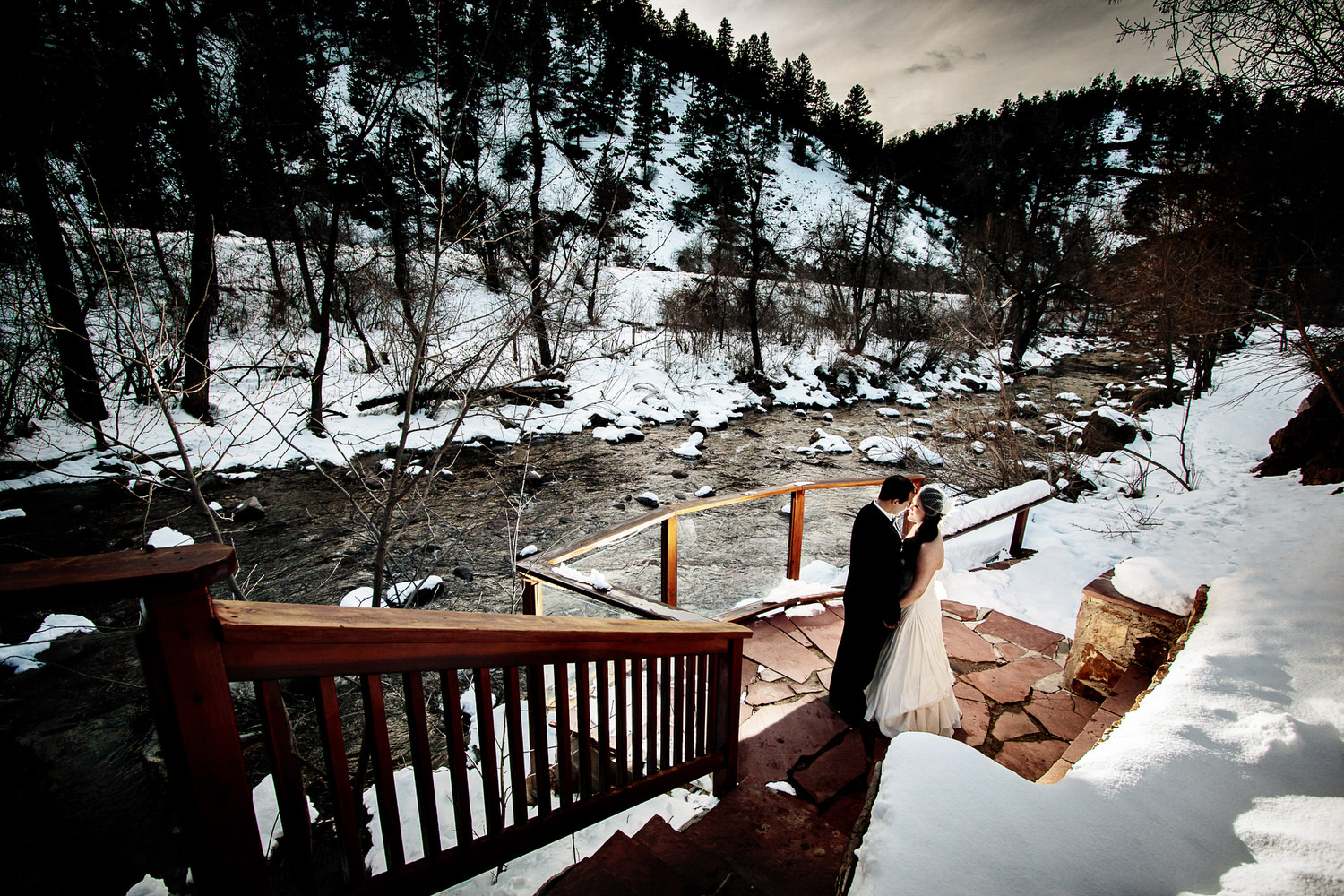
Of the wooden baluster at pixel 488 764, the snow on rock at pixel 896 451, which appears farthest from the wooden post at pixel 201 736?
the snow on rock at pixel 896 451

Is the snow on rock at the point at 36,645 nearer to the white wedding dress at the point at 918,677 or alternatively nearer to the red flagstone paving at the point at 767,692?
the red flagstone paving at the point at 767,692

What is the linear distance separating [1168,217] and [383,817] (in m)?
21.7

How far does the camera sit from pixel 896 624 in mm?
3174

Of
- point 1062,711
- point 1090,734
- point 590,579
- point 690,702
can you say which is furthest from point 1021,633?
point 590,579

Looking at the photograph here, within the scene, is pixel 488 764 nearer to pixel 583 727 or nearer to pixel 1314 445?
pixel 583 727

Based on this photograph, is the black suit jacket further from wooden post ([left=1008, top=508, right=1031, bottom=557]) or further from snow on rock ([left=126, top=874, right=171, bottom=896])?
snow on rock ([left=126, top=874, right=171, bottom=896])

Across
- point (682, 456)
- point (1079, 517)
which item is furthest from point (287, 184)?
point (1079, 517)

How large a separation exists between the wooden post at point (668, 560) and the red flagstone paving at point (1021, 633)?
8.78 ft

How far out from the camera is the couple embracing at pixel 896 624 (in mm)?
3107

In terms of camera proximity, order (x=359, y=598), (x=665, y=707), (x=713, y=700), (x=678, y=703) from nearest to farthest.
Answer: (x=665, y=707) < (x=678, y=703) < (x=713, y=700) < (x=359, y=598)

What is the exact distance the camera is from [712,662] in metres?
2.70

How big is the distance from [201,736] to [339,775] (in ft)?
1.29

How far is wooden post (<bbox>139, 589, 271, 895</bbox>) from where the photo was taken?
0.91 meters

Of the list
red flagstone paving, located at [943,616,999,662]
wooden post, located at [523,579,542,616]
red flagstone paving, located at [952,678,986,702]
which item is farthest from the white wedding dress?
wooden post, located at [523,579,542,616]
